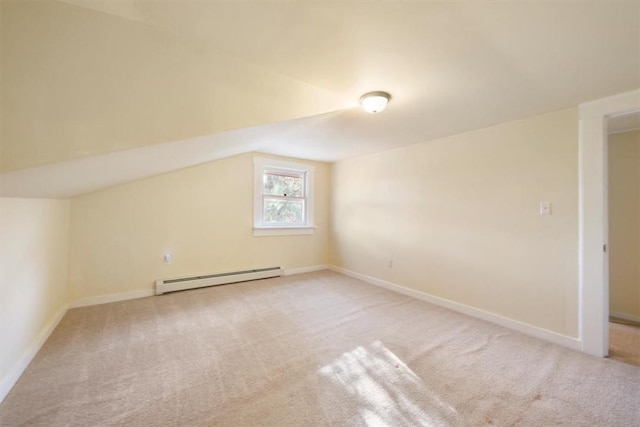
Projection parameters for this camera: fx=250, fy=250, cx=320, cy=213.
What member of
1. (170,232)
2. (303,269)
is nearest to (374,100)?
(170,232)

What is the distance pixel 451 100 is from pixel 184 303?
3.49m

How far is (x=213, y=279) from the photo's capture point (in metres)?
3.59

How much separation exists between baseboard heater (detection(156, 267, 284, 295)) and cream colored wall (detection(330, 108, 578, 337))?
167 centimetres

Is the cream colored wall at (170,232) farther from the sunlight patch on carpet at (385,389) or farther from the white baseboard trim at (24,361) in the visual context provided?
the sunlight patch on carpet at (385,389)

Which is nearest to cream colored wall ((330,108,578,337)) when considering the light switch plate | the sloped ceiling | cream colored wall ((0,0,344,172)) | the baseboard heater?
the light switch plate

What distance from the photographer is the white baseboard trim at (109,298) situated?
283cm

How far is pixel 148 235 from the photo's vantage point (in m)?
3.22

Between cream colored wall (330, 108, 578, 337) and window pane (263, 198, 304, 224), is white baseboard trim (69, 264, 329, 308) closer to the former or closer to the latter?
window pane (263, 198, 304, 224)

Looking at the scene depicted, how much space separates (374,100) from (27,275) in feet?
9.58


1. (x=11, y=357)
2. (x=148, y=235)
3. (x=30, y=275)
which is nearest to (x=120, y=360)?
(x=11, y=357)

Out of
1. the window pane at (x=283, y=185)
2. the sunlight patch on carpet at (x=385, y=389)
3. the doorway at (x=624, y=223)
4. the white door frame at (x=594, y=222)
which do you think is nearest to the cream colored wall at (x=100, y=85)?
the sunlight patch on carpet at (x=385, y=389)

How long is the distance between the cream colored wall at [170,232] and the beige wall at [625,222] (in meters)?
4.16

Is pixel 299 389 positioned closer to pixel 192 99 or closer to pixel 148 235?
pixel 192 99

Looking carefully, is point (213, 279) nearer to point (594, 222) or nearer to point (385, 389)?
point (385, 389)
